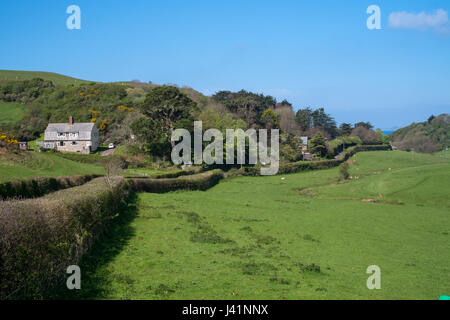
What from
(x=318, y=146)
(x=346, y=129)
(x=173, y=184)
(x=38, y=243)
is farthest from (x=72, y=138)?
(x=346, y=129)

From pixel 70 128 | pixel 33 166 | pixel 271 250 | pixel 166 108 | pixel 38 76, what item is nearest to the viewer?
pixel 271 250

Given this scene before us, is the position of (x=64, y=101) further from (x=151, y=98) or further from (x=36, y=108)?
(x=151, y=98)

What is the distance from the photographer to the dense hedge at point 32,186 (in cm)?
1914

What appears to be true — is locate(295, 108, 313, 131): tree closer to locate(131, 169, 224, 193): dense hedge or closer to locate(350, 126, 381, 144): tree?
locate(350, 126, 381, 144): tree

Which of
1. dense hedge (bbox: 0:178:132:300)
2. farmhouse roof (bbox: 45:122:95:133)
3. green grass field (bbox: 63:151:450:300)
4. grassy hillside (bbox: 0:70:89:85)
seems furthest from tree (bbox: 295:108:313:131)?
dense hedge (bbox: 0:178:132:300)

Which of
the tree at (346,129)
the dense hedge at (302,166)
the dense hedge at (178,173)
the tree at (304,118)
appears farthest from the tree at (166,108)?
the tree at (346,129)

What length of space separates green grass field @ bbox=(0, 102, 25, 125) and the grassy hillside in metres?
28.8

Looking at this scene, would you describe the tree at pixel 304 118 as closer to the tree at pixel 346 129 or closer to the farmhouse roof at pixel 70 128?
the tree at pixel 346 129

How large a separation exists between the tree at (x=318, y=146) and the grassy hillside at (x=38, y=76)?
294ft

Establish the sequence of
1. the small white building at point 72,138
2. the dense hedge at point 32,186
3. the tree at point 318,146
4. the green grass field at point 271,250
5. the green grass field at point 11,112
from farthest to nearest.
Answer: the green grass field at point 11,112 → the tree at point 318,146 → the small white building at point 72,138 → the dense hedge at point 32,186 → the green grass field at point 271,250

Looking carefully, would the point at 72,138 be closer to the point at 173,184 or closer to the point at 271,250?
the point at 173,184

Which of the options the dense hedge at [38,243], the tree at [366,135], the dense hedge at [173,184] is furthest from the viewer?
the tree at [366,135]

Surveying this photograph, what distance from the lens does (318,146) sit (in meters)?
88.9

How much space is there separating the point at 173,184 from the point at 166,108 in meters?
26.8
